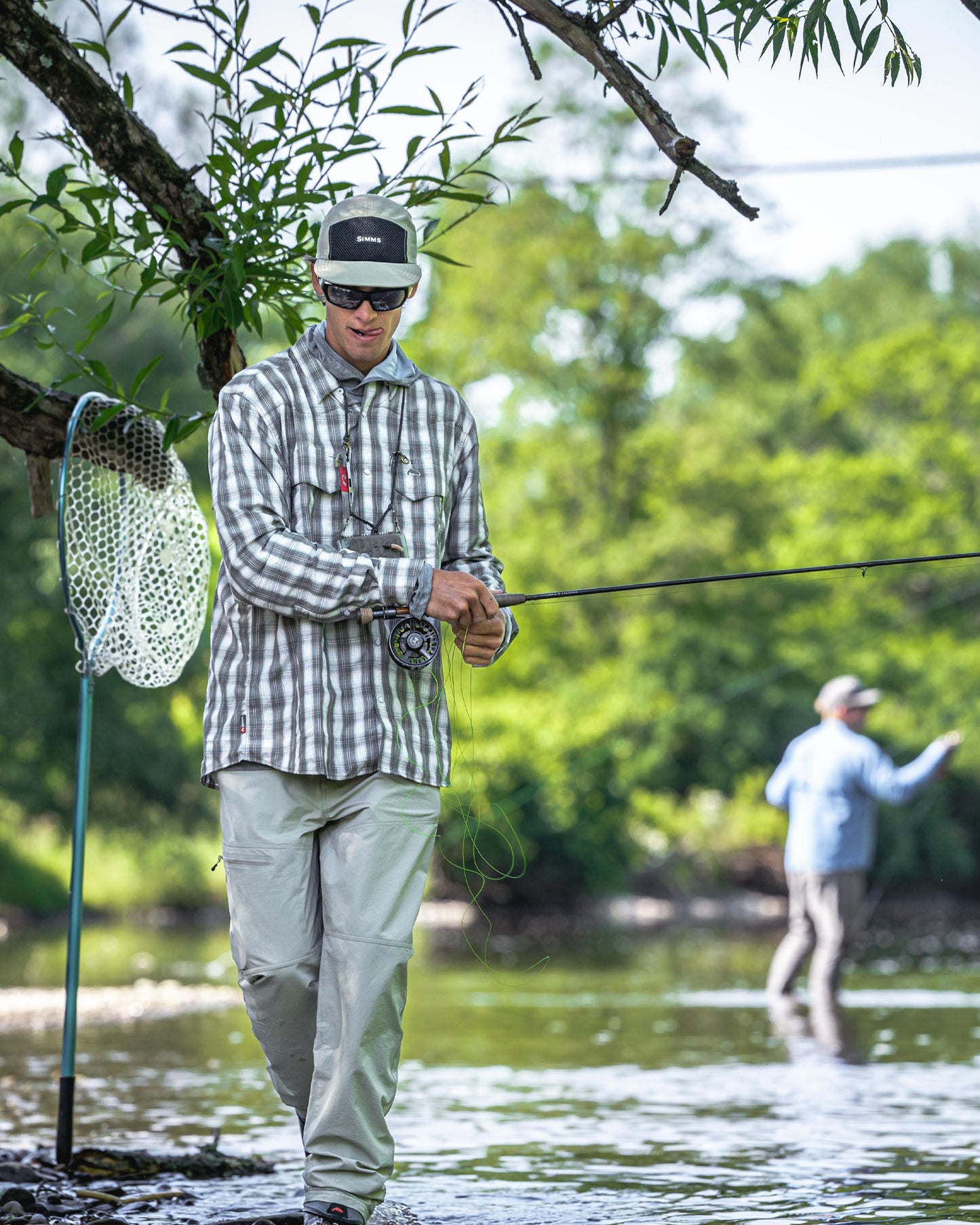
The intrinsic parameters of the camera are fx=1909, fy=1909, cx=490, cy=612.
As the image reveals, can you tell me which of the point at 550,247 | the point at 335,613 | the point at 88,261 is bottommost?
the point at 335,613

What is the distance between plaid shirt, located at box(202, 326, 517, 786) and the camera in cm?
400

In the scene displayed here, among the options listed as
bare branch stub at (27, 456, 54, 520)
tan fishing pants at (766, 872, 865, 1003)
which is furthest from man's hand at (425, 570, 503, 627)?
tan fishing pants at (766, 872, 865, 1003)

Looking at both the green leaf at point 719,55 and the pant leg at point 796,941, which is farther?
the pant leg at point 796,941

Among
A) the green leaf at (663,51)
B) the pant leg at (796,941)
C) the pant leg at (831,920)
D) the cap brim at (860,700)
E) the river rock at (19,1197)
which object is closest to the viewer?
the green leaf at (663,51)

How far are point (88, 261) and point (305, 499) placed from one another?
4.78 feet

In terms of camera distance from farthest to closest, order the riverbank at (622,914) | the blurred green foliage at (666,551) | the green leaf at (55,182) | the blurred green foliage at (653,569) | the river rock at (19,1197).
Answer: the blurred green foliage at (666,551), the blurred green foliage at (653,569), the riverbank at (622,914), the green leaf at (55,182), the river rock at (19,1197)

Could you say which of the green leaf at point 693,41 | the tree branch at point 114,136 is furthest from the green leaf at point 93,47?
the green leaf at point 693,41

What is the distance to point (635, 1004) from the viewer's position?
12.2 m

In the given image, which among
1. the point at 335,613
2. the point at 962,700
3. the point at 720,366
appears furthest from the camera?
the point at 720,366

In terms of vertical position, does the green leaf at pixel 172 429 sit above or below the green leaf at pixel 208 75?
below

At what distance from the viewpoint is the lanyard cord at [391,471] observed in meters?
4.22

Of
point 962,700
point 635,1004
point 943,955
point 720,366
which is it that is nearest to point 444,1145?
point 635,1004

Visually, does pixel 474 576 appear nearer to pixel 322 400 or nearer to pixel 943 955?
pixel 322 400

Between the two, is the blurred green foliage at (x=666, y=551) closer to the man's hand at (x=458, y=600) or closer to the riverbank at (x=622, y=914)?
the riverbank at (x=622, y=914)
